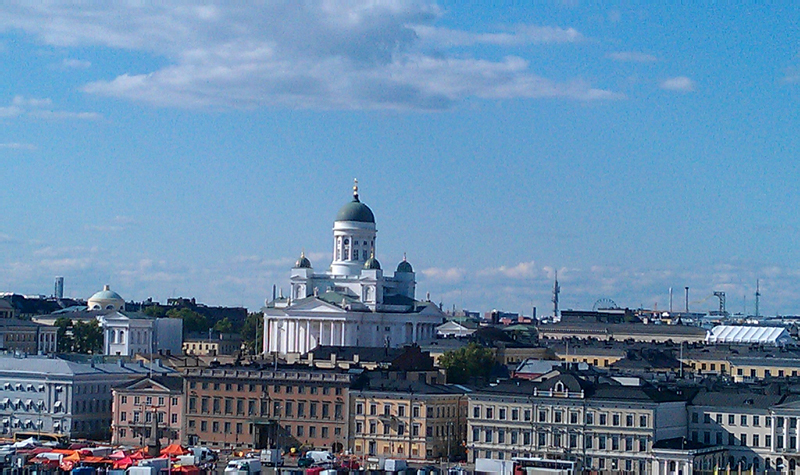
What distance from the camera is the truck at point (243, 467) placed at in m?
77.9

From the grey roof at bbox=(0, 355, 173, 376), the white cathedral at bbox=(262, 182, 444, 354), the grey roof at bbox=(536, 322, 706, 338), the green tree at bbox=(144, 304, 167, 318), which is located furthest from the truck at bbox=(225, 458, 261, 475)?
the green tree at bbox=(144, 304, 167, 318)

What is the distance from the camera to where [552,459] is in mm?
88000

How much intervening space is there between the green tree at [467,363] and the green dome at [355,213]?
41885 millimetres

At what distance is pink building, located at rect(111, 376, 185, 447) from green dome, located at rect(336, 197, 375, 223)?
7148cm

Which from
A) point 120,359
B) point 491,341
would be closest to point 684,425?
point 120,359

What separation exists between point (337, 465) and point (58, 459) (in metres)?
13.3

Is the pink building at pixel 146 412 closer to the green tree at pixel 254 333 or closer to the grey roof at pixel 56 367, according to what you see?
the grey roof at pixel 56 367

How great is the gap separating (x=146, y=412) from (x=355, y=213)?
73137 mm

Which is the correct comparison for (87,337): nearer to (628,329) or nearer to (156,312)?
(156,312)

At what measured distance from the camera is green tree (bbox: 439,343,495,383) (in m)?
125

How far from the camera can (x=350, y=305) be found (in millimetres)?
163000

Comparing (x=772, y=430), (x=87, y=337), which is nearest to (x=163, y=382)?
(x=772, y=430)

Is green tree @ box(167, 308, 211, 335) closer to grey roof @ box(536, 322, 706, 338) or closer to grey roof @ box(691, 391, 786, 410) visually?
grey roof @ box(536, 322, 706, 338)

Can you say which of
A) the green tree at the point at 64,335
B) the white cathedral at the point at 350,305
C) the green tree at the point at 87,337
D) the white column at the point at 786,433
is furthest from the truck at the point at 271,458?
the green tree at the point at 87,337
